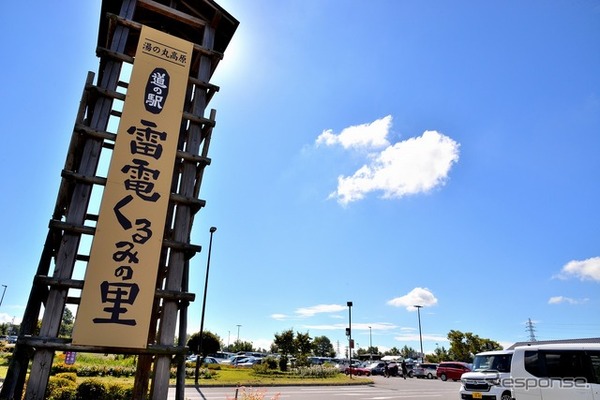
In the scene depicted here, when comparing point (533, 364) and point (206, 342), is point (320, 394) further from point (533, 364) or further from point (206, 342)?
point (206, 342)

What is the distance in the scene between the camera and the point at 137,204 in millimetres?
5988

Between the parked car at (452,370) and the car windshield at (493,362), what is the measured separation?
66.1ft

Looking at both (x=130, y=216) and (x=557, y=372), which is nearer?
(x=130, y=216)

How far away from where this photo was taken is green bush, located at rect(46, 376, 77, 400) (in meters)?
10.5

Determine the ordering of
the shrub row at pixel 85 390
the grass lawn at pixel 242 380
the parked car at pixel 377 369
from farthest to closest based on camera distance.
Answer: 1. the parked car at pixel 377 369
2. the grass lawn at pixel 242 380
3. the shrub row at pixel 85 390

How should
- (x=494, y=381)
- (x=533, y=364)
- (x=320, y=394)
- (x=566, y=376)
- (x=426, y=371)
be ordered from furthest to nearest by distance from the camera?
(x=426, y=371) → (x=320, y=394) → (x=494, y=381) → (x=533, y=364) → (x=566, y=376)

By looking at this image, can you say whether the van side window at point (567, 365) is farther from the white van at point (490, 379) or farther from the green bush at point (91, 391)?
the green bush at point (91, 391)

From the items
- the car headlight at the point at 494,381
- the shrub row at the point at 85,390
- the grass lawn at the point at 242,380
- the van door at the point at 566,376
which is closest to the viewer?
the van door at the point at 566,376

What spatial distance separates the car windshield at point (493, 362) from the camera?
13792mm

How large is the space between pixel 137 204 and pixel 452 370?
3497cm

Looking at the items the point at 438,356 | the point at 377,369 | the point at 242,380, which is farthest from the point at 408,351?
the point at 242,380

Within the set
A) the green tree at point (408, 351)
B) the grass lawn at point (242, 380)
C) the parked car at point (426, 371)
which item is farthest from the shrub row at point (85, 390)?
the green tree at point (408, 351)

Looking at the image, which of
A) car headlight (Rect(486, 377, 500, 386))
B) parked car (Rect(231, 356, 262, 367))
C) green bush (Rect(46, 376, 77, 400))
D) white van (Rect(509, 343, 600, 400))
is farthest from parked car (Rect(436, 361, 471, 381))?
green bush (Rect(46, 376, 77, 400))

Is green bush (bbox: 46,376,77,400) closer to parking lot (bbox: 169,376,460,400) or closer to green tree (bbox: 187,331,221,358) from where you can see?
parking lot (bbox: 169,376,460,400)
